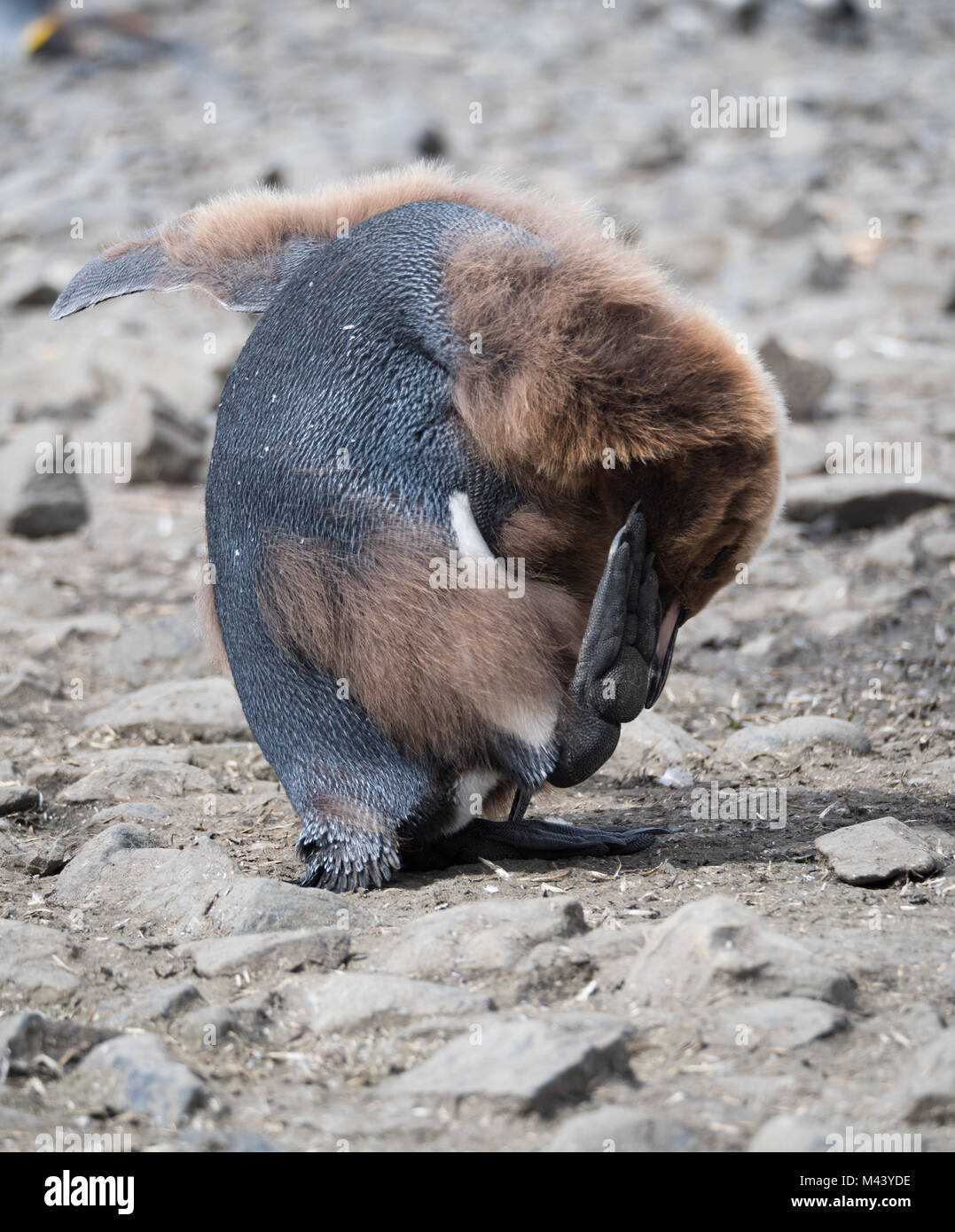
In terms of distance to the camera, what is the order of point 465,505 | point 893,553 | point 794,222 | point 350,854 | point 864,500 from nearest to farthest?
point 465,505
point 350,854
point 893,553
point 864,500
point 794,222

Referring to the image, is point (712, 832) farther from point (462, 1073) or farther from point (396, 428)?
point (462, 1073)

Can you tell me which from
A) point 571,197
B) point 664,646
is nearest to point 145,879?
point 664,646

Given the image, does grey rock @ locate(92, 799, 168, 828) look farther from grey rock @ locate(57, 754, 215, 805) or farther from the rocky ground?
grey rock @ locate(57, 754, 215, 805)

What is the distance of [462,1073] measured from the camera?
8.66 ft

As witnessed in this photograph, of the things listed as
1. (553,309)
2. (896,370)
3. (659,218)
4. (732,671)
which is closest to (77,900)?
(553,309)

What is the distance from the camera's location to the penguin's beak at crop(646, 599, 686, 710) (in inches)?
156

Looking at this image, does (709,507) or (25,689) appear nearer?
(709,507)

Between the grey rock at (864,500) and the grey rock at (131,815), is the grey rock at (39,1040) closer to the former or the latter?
the grey rock at (131,815)

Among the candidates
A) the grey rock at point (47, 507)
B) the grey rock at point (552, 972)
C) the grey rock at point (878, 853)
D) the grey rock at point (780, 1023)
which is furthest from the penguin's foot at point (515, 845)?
the grey rock at point (47, 507)

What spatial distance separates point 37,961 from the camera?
326cm

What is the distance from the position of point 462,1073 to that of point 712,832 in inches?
73.3

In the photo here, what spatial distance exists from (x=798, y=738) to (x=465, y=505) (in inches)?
76.2

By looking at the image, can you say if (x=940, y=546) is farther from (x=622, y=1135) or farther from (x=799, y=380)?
(x=622, y=1135)

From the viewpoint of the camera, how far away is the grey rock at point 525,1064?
8.43 ft
